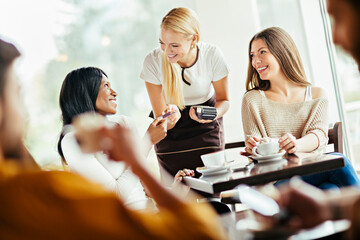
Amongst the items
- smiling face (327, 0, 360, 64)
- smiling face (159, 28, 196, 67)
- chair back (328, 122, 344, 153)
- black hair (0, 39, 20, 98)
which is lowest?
chair back (328, 122, 344, 153)

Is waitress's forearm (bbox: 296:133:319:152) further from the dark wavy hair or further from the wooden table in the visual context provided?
the dark wavy hair

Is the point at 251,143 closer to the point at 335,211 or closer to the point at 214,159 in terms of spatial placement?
the point at 214,159

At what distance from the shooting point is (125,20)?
4.17 meters

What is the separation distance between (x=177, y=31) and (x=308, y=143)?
3.30 feet

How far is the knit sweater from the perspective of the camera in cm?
224

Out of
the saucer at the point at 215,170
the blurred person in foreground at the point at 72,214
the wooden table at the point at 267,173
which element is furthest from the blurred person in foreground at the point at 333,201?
the saucer at the point at 215,170

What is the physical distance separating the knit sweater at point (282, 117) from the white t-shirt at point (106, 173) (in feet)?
2.47

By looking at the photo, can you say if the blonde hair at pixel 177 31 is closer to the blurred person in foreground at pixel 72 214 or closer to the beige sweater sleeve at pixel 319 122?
the beige sweater sleeve at pixel 319 122

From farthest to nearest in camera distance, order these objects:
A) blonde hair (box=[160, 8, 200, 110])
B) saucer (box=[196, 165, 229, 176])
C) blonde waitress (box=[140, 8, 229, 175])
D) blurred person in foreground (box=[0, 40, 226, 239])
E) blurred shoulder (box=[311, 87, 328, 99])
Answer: blonde waitress (box=[140, 8, 229, 175]) → blonde hair (box=[160, 8, 200, 110]) → blurred shoulder (box=[311, 87, 328, 99]) → saucer (box=[196, 165, 229, 176]) → blurred person in foreground (box=[0, 40, 226, 239])

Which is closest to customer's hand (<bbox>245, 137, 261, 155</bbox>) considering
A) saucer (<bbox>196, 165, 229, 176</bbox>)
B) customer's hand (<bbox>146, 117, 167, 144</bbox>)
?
saucer (<bbox>196, 165, 229, 176</bbox>)

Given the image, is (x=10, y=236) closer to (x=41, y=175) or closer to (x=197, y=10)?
(x=41, y=175)

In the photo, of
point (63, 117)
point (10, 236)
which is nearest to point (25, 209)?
point (10, 236)

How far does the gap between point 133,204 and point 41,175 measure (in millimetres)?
1124

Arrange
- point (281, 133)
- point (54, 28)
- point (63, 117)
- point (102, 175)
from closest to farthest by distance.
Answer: point (102, 175)
point (63, 117)
point (281, 133)
point (54, 28)
